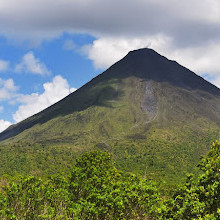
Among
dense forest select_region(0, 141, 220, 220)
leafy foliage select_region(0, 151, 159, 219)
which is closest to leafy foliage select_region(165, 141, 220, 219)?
dense forest select_region(0, 141, 220, 220)

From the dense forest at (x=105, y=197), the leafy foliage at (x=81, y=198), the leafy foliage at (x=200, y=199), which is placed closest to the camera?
the leafy foliage at (x=200, y=199)

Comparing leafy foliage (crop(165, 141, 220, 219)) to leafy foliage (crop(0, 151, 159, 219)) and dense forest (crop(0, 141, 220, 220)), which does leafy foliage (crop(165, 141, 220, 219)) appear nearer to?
dense forest (crop(0, 141, 220, 220))

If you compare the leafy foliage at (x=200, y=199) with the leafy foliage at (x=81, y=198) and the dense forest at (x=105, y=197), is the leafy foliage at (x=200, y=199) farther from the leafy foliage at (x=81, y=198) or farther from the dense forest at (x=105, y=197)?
the leafy foliage at (x=81, y=198)

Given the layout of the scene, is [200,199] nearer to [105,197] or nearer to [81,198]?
[105,197]

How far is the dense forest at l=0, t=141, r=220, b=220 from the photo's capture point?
2036 centimetres

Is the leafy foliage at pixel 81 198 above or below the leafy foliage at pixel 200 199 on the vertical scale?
above

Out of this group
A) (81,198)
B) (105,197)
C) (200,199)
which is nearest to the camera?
(200,199)

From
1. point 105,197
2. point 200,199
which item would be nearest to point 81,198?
point 105,197

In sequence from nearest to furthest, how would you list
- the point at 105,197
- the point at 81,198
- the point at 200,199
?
the point at 200,199 < the point at 105,197 < the point at 81,198

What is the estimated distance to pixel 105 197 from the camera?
2555 centimetres

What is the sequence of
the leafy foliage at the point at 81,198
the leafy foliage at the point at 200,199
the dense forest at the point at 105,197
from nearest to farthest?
the leafy foliage at the point at 200,199
the dense forest at the point at 105,197
the leafy foliage at the point at 81,198

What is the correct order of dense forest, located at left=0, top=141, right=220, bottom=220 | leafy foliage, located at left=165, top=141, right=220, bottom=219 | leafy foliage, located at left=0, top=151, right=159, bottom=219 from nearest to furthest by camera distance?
leafy foliage, located at left=165, top=141, right=220, bottom=219 → dense forest, located at left=0, top=141, right=220, bottom=220 → leafy foliage, located at left=0, top=151, right=159, bottom=219

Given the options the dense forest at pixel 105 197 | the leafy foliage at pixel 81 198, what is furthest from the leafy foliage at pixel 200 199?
the leafy foliage at pixel 81 198

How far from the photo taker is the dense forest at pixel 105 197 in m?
20.4
